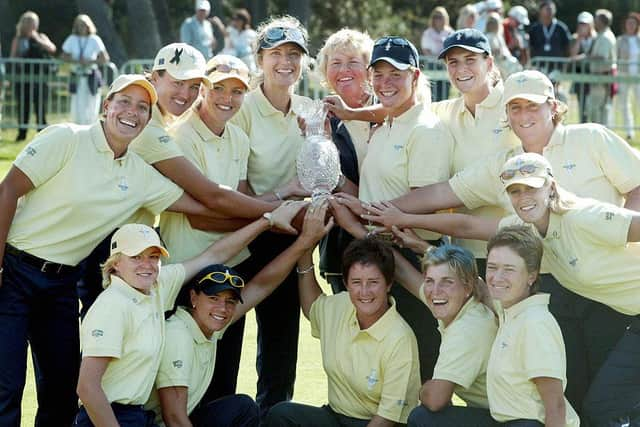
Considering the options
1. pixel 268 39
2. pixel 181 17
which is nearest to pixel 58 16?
pixel 181 17

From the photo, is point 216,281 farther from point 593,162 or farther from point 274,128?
point 593,162

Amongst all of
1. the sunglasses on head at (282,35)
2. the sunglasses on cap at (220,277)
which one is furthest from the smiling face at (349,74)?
the sunglasses on cap at (220,277)

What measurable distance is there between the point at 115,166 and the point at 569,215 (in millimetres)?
2328

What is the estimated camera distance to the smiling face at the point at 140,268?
6.19m

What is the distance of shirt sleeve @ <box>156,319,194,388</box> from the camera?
6352 mm

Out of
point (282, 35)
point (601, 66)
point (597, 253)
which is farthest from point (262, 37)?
point (601, 66)

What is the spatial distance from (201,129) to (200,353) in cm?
125

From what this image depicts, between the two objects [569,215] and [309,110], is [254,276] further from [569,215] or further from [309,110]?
[569,215]

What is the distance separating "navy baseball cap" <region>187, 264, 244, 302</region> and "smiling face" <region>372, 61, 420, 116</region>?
1286mm

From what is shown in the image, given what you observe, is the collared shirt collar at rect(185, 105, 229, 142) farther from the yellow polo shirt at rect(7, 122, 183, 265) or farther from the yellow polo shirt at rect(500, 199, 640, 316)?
the yellow polo shirt at rect(500, 199, 640, 316)

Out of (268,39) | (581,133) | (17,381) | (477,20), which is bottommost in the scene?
(17,381)

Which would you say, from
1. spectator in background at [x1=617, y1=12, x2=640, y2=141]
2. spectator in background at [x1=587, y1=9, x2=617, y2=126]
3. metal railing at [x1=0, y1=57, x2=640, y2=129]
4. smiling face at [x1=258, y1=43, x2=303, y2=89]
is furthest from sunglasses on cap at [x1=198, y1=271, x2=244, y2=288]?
spectator in background at [x1=617, y1=12, x2=640, y2=141]

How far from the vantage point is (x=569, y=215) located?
601 centimetres

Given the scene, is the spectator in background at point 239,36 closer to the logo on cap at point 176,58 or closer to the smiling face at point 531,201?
the logo on cap at point 176,58
